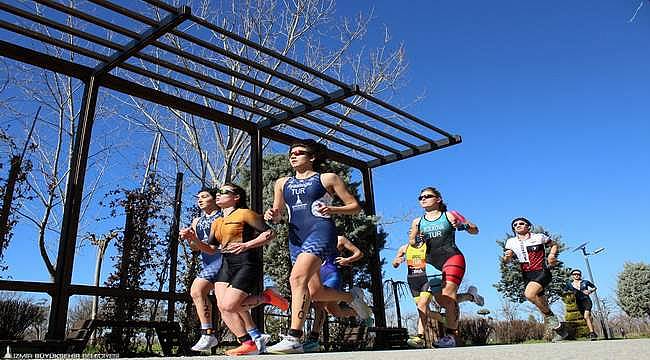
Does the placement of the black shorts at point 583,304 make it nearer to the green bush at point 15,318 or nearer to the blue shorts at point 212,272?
the blue shorts at point 212,272

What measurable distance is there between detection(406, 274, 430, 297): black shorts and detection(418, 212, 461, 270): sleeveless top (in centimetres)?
16

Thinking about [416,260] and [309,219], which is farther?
[416,260]

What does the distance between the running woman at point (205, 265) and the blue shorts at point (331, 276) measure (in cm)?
86

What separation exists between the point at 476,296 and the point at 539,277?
2.74 feet

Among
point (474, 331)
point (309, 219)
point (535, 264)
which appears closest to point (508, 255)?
point (535, 264)

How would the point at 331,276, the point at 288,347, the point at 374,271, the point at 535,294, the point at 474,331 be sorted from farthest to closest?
1. the point at 474,331
2. the point at 374,271
3. the point at 535,294
4. the point at 331,276
5. the point at 288,347

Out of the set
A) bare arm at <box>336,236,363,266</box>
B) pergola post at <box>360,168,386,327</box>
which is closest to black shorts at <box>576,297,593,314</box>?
pergola post at <box>360,168,386,327</box>

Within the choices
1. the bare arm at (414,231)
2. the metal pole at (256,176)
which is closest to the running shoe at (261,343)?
the bare arm at (414,231)

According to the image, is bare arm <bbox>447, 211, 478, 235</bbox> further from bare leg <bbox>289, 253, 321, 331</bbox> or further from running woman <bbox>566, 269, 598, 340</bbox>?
running woman <bbox>566, 269, 598, 340</bbox>

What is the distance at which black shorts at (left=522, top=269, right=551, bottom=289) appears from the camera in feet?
18.1

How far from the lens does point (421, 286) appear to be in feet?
15.9

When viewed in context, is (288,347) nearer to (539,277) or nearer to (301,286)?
(301,286)

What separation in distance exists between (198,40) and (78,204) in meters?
1.75

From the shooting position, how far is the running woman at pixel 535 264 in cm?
548
